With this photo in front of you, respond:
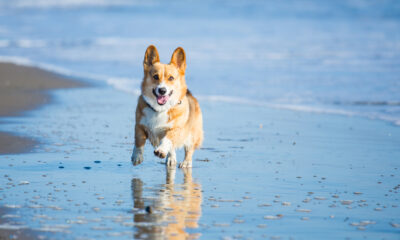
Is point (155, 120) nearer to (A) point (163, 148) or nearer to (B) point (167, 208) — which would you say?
(A) point (163, 148)

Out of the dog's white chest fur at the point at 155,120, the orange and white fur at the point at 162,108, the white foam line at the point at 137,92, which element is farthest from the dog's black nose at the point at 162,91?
the white foam line at the point at 137,92

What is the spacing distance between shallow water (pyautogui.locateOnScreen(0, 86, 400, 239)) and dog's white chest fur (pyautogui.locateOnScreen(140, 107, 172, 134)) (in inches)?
12.6

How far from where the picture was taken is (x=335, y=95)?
392 inches

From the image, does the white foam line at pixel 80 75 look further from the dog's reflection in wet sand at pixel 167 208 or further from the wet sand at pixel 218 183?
the dog's reflection in wet sand at pixel 167 208

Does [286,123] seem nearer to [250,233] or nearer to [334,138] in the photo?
[334,138]

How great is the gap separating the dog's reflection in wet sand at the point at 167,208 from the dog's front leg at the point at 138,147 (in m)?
0.41

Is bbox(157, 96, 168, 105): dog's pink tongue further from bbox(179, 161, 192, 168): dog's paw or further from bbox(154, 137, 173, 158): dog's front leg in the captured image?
bbox(179, 161, 192, 168): dog's paw

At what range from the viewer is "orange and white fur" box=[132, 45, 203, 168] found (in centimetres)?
522

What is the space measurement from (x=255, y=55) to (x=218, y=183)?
37.2 ft

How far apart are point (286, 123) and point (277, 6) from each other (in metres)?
32.5

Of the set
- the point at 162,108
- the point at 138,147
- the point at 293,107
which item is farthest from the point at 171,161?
the point at 293,107

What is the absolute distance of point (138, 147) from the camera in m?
5.32

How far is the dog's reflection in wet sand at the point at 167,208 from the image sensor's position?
3521 mm

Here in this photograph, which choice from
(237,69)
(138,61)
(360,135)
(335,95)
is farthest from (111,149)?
(138,61)
